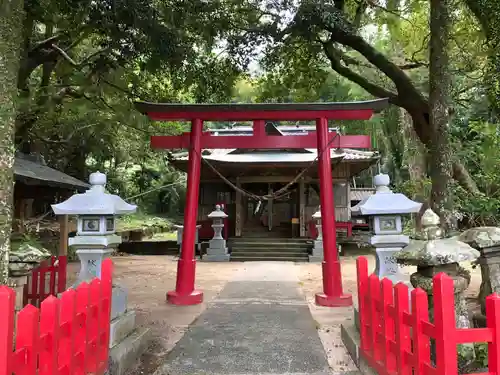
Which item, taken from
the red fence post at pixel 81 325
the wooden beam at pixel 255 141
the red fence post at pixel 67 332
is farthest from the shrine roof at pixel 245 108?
the red fence post at pixel 67 332

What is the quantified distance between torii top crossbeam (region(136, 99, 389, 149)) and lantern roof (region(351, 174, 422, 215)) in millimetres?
2507

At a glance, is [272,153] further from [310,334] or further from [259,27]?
[310,334]

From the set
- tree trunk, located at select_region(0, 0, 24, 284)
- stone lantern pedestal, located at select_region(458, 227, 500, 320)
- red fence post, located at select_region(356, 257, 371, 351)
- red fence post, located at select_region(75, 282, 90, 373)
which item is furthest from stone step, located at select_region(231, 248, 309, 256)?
red fence post, located at select_region(75, 282, 90, 373)

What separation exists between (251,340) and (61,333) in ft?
8.62

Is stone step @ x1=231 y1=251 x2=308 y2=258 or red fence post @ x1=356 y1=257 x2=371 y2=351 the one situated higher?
red fence post @ x1=356 y1=257 x2=371 y2=351

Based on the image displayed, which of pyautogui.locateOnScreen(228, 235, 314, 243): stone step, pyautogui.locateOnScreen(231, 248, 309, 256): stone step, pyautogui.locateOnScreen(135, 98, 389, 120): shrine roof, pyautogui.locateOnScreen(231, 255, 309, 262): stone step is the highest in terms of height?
pyautogui.locateOnScreen(135, 98, 389, 120): shrine roof

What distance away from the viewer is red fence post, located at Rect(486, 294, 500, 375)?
6.98 feet

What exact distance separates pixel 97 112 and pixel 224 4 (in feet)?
21.3

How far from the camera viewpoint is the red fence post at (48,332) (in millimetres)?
2338

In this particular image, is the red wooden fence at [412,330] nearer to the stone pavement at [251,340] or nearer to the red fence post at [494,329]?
the red fence post at [494,329]

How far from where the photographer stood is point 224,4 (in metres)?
8.33

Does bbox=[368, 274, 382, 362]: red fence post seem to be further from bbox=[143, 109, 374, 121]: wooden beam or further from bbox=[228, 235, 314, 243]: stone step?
bbox=[228, 235, 314, 243]: stone step

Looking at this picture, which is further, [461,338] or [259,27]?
[259,27]

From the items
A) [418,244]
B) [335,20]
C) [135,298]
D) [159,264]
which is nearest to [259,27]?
[335,20]
